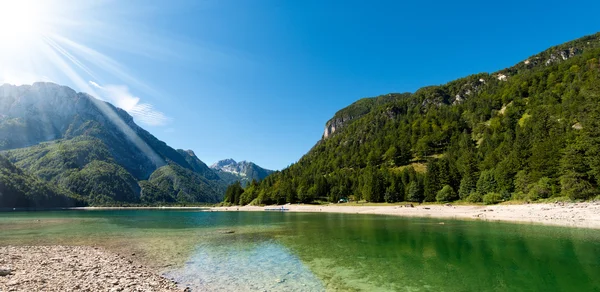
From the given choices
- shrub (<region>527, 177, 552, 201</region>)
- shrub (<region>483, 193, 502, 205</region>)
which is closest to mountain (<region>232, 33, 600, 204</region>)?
shrub (<region>527, 177, 552, 201</region>)

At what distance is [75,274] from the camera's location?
698 inches

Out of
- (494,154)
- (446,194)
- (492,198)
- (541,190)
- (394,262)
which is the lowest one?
(394,262)

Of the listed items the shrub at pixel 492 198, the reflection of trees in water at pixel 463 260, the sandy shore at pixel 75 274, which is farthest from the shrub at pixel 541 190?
the sandy shore at pixel 75 274

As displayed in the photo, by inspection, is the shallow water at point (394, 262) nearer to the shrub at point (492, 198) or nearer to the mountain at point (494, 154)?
the mountain at point (494, 154)

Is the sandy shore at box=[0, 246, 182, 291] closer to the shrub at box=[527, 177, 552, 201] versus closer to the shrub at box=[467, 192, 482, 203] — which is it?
the shrub at box=[527, 177, 552, 201]

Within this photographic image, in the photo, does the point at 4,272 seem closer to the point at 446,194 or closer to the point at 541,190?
the point at 541,190

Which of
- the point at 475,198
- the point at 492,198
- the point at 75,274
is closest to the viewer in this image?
the point at 75,274

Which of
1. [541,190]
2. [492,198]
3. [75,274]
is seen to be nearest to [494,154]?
[492,198]

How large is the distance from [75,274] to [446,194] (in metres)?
102

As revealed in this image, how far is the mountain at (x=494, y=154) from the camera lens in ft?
205

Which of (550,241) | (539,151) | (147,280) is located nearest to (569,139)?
(539,151)

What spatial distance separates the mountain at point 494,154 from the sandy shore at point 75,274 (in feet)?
237

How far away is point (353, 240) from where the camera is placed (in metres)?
34.7

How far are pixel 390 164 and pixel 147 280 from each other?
536ft
